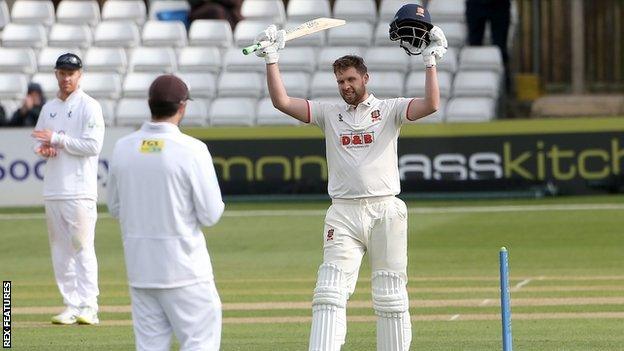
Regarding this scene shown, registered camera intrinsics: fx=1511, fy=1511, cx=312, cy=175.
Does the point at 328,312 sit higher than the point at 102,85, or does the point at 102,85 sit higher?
the point at 102,85

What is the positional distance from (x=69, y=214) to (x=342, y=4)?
42.6ft

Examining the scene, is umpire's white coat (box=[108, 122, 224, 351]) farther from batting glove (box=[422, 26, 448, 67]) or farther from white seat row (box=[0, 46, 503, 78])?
white seat row (box=[0, 46, 503, 78])

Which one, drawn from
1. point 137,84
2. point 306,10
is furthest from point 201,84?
point 306,10

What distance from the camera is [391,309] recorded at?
328 inches

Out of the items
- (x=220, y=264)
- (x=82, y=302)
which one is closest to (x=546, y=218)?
(x=220, y=264)

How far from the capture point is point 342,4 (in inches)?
923

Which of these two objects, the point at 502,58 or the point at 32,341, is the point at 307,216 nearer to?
the point at 502,58

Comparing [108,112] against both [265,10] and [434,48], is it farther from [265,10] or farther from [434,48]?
[434,48]

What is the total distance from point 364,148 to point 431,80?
0.53 metres

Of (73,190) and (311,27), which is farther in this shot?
(73,190)

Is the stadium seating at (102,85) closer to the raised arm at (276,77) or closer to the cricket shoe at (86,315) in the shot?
the cricket shoe at (86,315)

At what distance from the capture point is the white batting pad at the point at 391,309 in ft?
27.3

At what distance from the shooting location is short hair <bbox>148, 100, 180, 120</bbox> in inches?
269

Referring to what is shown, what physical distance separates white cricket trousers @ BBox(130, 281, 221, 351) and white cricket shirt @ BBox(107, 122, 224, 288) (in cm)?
5
